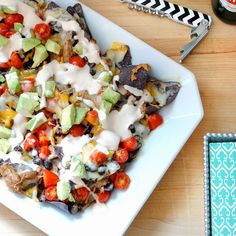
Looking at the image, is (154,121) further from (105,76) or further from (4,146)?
(4,146)

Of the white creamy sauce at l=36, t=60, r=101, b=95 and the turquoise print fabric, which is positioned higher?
the white creamy sauce at l=36, t=60, r=101, b=95

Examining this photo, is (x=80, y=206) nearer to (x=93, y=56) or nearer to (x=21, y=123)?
(x=21, y=123)

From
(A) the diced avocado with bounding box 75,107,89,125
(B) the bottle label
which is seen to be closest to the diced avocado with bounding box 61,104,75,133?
(A) the diced avocado with bounding box 75,107,89,125

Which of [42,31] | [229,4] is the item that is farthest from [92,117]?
[229,4]

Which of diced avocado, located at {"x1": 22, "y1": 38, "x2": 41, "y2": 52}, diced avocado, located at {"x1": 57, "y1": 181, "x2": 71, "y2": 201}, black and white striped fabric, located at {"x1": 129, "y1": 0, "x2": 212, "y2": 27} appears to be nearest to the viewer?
diced avocado, located at {"x1": 57, "y1": 181, "x2": 71, "y2": 201}

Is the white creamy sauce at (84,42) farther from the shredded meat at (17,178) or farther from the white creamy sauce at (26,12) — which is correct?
the shredded meat at (17,178)

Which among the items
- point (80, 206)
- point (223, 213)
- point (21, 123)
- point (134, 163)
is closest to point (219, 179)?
point (223, 213)

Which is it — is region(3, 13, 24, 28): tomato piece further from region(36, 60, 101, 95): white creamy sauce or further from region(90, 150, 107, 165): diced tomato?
region(90, 150, 107, 165): diced tomato
